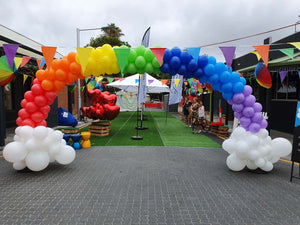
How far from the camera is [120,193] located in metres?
4.19

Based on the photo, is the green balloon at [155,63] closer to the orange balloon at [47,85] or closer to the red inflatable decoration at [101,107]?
the orange balloon at [47,85]

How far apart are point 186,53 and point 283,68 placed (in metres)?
4.38

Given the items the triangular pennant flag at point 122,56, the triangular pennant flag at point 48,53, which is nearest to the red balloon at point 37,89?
the triangular pennant flag at point 48,53

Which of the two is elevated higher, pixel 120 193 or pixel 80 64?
pixel 80 64

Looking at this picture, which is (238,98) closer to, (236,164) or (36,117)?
(236,164)

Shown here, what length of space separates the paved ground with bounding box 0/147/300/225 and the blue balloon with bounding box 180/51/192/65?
2.82 metres

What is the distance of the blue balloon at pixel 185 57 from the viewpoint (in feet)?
18.6

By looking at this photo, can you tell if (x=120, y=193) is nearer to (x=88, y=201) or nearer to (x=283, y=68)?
Answer: (x=88, y=201)

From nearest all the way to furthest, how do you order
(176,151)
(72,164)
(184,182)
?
(184,182)
(72,164)
(176,151)

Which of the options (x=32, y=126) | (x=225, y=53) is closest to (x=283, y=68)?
(x=225, y=53)

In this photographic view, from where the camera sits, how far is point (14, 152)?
4934 millimetres

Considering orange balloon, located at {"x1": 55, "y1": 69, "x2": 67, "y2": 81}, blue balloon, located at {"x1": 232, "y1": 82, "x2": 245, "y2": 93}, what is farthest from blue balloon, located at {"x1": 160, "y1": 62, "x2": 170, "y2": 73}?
orange balloon, located at {"x1": 55, "y1": 69, "x2": 67, "y2": 81}

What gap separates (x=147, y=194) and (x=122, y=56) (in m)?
3.38

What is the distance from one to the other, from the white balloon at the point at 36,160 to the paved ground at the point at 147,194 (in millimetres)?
219
